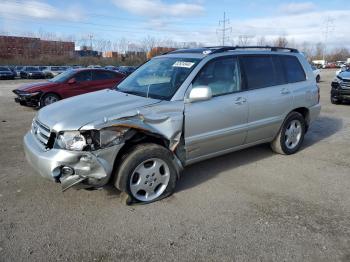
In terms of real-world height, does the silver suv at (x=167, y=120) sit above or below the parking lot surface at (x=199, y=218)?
above

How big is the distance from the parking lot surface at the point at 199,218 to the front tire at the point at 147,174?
157mm

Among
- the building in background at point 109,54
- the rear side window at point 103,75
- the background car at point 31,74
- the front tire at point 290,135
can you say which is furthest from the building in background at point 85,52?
the front tire at point 290,135

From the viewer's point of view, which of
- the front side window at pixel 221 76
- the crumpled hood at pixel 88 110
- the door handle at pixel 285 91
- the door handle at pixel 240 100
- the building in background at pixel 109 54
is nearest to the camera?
the crumpled hood at pixel 88 110

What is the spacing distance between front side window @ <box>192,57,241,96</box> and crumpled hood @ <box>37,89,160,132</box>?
801 mm

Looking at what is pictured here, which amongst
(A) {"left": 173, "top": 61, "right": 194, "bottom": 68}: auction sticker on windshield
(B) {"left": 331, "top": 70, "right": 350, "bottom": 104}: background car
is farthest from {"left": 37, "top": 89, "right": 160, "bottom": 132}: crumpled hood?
(B) {"left": 331, "top": 70, "right": 350, "bottom": 104}: background car

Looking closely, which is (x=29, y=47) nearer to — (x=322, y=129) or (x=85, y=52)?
(x=85, y=52)

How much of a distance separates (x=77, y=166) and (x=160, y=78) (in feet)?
6.00

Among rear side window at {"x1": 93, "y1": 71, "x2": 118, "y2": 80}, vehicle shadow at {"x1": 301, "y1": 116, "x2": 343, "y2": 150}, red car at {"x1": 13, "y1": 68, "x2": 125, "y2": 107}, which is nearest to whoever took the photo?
vehicle shadow at {"x1": 301, "y1": 116, "x2": 343, "y2": 150}

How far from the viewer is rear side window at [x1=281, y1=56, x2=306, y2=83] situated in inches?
216

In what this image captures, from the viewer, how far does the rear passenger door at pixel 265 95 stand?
4.82m

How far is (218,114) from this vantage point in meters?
4.34

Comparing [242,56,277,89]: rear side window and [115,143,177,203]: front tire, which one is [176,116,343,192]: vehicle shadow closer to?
[115,143,177,203]: front tire

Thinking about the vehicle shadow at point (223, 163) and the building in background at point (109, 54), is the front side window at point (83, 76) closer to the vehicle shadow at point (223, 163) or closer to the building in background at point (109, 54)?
the vehicle shadow at point (223, 163)

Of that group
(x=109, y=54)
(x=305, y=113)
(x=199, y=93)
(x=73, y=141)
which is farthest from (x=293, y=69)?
(x=109, y=54)
